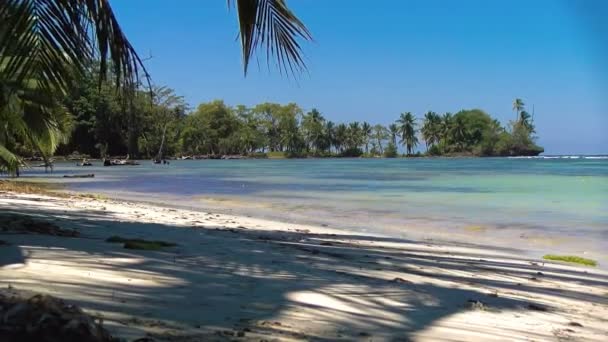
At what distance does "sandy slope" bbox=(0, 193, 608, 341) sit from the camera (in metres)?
3.20

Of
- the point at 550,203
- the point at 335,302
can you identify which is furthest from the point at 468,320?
the point at 550,203

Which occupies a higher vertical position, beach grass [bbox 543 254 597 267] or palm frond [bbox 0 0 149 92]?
palm frond [bbox 0 0 149 92]

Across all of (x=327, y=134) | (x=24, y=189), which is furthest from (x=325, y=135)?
(x=24, y=189)

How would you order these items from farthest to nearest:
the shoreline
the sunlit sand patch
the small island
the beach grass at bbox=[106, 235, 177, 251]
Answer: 1. the small island
2. the sunlit sand patch
3. the shoreline
4. the beach grass at bbox=[106, 235, 177, 251]

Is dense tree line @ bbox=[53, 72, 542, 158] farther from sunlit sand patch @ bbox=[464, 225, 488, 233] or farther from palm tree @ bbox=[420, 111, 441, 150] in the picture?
sunlit sand patch @ bbox=[464, 225, 488, 233]

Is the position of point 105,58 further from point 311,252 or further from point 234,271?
point 311,252

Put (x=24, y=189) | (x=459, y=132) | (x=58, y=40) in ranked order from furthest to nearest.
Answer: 1. (x=459, y=132)
2. (x=24, y=189)
3. (x=58, y=40)

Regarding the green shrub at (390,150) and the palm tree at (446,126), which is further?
the green shrub at (390,150)

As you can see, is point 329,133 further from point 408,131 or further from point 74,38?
point 74,38

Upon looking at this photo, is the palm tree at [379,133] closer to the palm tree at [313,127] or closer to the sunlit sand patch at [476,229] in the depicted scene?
the palm tree at [313,127]

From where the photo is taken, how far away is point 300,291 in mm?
4184

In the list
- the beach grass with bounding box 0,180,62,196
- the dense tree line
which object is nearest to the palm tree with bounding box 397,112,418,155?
the dense tree line

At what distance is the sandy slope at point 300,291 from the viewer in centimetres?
320

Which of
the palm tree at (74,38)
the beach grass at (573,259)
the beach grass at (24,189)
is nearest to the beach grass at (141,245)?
the palm tree at (74,38)
